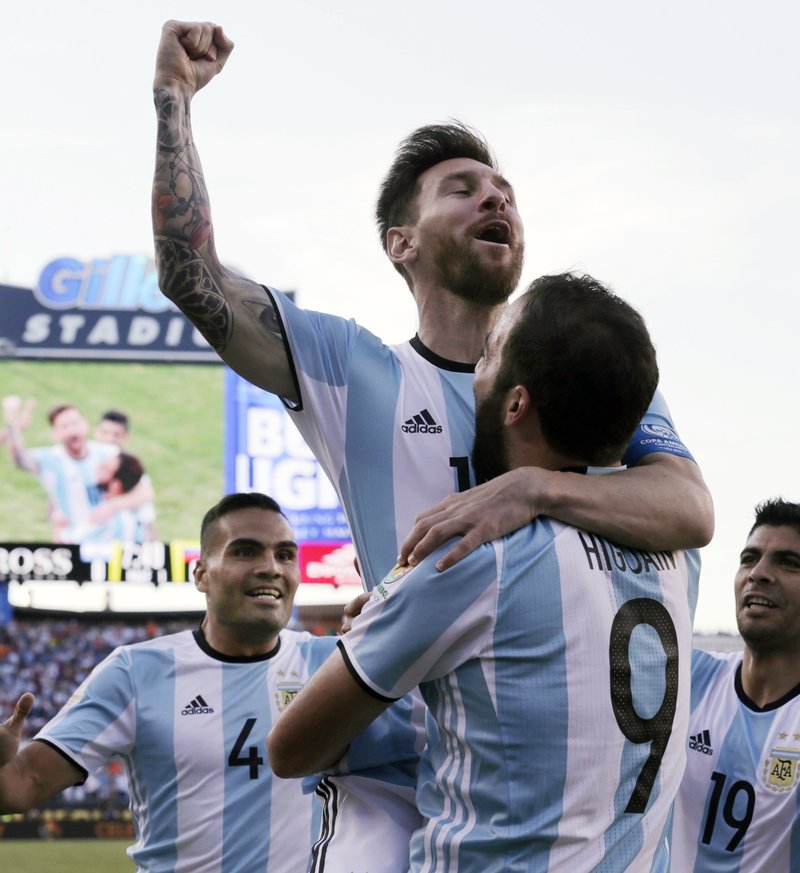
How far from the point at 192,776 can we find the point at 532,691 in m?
3.77

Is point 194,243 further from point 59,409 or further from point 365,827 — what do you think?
point 59,409

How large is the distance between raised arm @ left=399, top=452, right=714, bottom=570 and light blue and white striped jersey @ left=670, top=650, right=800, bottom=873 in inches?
121

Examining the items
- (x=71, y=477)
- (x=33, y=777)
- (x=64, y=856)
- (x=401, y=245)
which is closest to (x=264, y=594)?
(x=33, y=777)

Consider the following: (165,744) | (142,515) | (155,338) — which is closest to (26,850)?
(142,515)

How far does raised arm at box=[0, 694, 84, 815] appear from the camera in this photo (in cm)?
485

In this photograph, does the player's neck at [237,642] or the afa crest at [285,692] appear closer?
the afa crest at [285,692]

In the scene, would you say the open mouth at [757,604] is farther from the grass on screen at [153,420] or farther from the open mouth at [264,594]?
the grass on screen at [153,420]

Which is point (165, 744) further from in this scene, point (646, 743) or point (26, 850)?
point (26, 850)

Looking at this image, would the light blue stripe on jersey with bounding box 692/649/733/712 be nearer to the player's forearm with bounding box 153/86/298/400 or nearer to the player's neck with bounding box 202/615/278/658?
the player's neck with bounding box 202/615/278/658

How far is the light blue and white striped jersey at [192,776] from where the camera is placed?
5680 millimetres

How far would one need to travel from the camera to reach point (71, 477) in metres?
31.2

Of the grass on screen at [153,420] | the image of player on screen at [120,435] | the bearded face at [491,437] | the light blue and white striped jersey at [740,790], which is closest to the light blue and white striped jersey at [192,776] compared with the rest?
the light blue and white striped jersey at [740,790]

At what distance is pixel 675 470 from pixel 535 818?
896 millimetres

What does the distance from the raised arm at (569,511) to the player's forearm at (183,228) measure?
1.01m
